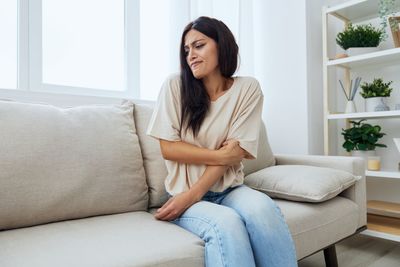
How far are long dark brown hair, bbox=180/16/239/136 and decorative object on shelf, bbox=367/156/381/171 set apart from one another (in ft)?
3.61

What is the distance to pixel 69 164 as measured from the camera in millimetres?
1032

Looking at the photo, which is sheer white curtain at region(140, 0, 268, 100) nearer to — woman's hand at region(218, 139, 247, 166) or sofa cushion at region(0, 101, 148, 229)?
sofa cushion at region(0, 101, 148, 229)

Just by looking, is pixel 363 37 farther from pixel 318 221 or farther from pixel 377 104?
pixel 318 221

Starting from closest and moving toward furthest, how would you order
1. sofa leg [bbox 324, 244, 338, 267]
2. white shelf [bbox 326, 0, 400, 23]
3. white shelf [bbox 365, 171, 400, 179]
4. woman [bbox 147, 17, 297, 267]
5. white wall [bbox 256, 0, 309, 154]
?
woman [bbox 147, 17, 297, 267]
sofa leg [bbox 324, 244, 338, 267]
white shelf [bbox 365, 171, 400, 179]
white shelf [bbox 326, 0, 400, 23]
white wall [bbox 256, 0, 309, 154]

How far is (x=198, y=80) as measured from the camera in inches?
47.0

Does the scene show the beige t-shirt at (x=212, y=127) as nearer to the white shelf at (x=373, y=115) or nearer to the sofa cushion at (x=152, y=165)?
the sofa cushion at (x=152, y=165)

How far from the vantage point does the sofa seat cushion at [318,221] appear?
3.67ft

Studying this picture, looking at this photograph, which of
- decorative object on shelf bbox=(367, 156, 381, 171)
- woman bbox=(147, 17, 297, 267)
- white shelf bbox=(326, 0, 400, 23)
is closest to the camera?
woman bbox=(147, 17, 297, 267)

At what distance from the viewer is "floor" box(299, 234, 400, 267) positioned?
1587mm

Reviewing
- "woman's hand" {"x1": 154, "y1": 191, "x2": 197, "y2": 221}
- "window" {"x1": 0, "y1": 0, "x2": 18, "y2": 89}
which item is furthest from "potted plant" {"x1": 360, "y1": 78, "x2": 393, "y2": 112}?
"window" {"x1": 0, "y1": 0, "x2": 18, "y2": 89}

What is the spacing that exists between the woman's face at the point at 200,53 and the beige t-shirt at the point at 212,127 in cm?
9

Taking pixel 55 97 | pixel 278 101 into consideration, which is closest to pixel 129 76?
pixel 55 97

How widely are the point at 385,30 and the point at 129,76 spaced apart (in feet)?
5.34

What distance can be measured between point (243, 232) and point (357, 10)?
1800mm
